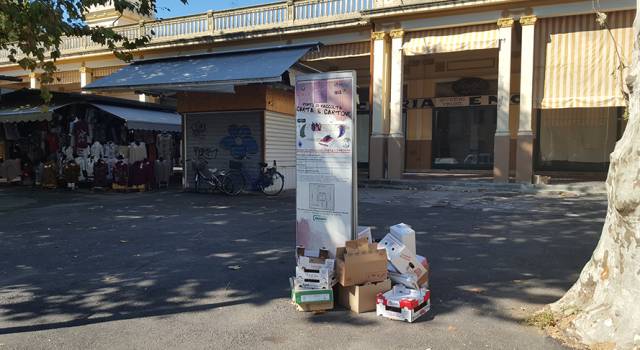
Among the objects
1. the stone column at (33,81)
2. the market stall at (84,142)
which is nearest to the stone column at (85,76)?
the stone column at (33,81)

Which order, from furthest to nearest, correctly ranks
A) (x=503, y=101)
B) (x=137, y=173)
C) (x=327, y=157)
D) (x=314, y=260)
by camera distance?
(x=137, y=173), (x=503, y=101), (x=327, y=157), (x=314, y=260)

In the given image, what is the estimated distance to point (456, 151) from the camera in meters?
20.7

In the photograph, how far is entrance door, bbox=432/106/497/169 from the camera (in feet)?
65.7

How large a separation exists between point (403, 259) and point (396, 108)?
12.2 m

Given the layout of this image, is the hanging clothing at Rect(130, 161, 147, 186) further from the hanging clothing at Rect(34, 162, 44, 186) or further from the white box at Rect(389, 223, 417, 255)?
the white box at Rect(389, 223, 417, 255)

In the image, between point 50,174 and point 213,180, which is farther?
point 50,174

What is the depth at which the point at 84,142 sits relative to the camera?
1616 centimetres

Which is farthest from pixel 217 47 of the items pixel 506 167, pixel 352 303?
pixel 352 303

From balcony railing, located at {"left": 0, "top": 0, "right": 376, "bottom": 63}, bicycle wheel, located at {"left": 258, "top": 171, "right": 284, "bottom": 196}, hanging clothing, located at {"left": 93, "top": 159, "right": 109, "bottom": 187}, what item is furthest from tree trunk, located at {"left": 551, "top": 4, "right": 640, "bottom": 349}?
hanging clothing, located at {"left": 93, "top": 159, "right": 109, "bottom": 187}

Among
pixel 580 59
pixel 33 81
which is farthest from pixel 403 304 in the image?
pixel 33 81

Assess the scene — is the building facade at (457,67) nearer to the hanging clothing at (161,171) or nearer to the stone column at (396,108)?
the stone column at (396,108)

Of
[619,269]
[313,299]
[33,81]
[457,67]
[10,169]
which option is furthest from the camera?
[33,81]

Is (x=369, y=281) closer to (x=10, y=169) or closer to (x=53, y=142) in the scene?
(x=53, y=142)

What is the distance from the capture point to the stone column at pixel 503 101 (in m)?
14.8
